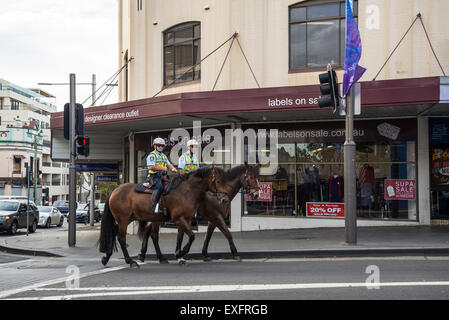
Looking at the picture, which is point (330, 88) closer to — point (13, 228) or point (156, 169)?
point (156, 169)

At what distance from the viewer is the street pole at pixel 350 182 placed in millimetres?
12664

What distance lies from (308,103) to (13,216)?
16702 millimetres

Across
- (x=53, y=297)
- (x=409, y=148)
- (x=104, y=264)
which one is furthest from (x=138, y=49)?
(x=53, y=297)

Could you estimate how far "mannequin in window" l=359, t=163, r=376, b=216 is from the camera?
1717 centimetres

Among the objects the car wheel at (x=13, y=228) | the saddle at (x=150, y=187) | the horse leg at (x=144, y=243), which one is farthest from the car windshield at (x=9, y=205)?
the saddle at (x=150, y=187)

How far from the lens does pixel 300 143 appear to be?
18.0m

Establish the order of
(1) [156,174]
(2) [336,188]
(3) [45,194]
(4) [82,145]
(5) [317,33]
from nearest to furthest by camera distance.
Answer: (1) [156,174] < (4) [82,145] < (5) [317,33] < (2) [336,188] < (3) [45,194]

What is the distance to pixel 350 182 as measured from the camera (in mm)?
12766

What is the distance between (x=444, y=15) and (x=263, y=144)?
22.2 ft

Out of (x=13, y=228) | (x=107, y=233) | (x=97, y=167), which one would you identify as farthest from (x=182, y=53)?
(x=13, y=228)

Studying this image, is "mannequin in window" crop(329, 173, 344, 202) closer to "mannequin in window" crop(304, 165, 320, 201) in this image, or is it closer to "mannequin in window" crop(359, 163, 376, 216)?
"mannequin in window" crop(304, 165, 320, 201)

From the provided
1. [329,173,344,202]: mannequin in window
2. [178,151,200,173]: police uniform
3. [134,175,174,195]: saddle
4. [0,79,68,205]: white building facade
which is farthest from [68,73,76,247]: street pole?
[0,79,68,205]: white building facade

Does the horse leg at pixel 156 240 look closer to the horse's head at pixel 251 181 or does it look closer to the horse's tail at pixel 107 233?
the horse's tail at pixel 107 233
